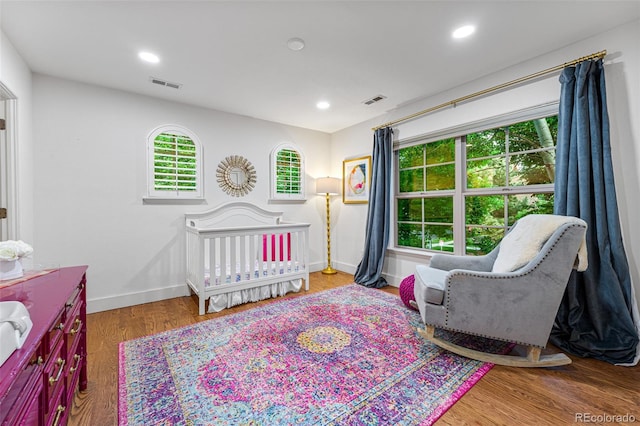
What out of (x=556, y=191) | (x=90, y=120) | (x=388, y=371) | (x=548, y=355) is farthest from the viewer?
(x=90, y=120)

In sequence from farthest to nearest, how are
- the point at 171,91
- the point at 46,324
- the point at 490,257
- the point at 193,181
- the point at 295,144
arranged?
the point at 295,144 < the point at 193,181 < the point at 171,91 < the point at 490,257 < the point at 46,324

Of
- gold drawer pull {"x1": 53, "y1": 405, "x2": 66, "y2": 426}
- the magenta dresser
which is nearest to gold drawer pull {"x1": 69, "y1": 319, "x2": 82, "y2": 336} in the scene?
the magenta dresser

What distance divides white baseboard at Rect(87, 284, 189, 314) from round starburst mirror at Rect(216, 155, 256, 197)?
1287mm

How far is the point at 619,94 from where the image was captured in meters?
1.96

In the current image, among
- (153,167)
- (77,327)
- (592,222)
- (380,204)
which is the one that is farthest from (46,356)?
(380,204)

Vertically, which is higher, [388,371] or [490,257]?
[490,257]

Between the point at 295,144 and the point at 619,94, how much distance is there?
10.9 ft

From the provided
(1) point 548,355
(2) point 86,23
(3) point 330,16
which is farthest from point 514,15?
(2) point 86,23

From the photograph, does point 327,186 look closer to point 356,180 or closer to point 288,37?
point 356,180

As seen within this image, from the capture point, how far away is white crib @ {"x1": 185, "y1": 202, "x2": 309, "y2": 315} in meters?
2.71

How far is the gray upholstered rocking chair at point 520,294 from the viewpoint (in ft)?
5.48

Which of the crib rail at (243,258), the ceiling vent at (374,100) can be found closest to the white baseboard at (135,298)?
the crib rail at (243,258)

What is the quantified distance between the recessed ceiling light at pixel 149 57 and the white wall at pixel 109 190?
2.74 ft

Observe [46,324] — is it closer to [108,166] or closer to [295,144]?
[108,166]
